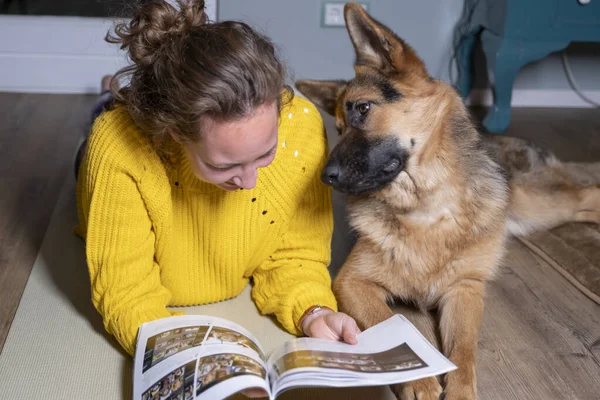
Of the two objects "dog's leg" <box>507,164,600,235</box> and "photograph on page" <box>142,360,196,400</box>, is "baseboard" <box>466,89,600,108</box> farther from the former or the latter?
"photograph on page" <box>142,360,196,400</box>

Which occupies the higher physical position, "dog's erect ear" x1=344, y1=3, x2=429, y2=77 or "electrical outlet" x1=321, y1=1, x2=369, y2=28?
"dog's erect ear" x1=344, y1=3, x2=429, y2=77

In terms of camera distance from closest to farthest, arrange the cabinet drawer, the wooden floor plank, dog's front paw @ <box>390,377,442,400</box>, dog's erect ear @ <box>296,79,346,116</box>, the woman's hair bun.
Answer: the woman's hair bun < dog's front paw @ <box>390,377,442,400</box> < dog's erect ear @ <box>296,79,346,116</box> < the wooden floor plank < the cabinet drawer

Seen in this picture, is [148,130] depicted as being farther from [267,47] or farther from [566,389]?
[566,389]

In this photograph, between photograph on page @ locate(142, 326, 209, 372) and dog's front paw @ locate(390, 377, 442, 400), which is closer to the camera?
photograph on page @ locate(142, 326, 209, 372)

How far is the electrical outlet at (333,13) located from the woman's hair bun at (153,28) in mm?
2534

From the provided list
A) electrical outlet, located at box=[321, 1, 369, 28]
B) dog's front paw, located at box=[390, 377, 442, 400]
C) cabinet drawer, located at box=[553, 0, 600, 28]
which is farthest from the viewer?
electrical outlet, located at box=[321, 1, 369, 28]

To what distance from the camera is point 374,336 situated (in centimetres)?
155

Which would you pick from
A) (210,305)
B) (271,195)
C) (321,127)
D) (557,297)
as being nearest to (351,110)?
(321,127)

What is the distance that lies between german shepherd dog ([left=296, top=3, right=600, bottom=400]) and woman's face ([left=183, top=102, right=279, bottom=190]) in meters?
0.33

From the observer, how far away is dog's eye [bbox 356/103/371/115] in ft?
6.00

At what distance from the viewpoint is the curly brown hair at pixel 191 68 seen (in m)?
1.34

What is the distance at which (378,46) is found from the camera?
1.83m

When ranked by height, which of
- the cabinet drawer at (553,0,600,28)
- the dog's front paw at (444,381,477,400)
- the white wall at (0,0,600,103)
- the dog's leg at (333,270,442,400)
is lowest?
the dog's front paw at (444,381,477,400)

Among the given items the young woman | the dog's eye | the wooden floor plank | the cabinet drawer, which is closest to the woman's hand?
the young woman
